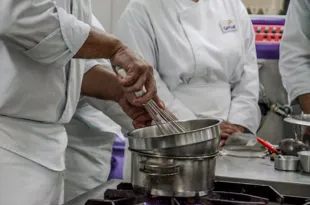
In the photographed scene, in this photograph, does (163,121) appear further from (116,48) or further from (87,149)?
(87,149)

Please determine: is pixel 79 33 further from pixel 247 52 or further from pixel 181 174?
pixel 247 52

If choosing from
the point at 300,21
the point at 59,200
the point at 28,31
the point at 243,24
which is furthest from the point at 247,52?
the point at 28,31

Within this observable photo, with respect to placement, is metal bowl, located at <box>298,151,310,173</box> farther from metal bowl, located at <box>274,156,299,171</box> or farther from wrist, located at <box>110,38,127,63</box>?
wrist, located at <box>110,38,127,63</box>

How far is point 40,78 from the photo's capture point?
1.09 m

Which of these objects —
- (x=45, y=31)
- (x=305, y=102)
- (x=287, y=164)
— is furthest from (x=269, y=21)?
(x=45, y=31)

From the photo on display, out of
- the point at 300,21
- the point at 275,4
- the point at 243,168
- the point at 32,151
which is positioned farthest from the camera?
the point at 275,4

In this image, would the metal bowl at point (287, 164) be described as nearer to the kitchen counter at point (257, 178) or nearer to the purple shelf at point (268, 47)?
the kitchen counter at point (257, 178)

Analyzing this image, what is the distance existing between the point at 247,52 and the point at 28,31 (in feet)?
4.22

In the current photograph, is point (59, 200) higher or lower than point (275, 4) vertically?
lower

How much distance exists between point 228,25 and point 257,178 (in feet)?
3.07

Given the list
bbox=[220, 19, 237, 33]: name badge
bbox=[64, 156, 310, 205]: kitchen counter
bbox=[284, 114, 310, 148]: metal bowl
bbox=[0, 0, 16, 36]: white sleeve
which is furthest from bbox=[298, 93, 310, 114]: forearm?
bbox=[0, 0, 16, 36]: white sleeve

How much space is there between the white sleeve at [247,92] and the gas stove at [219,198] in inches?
35.4

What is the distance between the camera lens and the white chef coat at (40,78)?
98 centimetres

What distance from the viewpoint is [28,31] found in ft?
3.19
